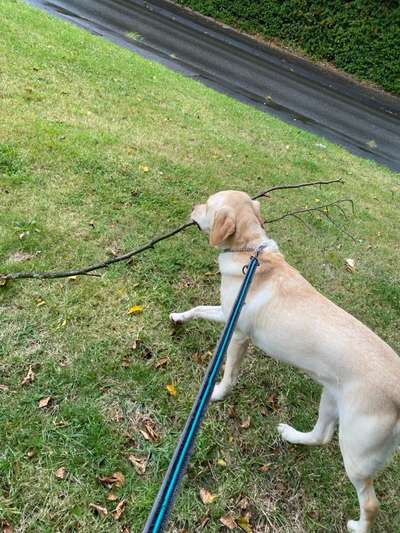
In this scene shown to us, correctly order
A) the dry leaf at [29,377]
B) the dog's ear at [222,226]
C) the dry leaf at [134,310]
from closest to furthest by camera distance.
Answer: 1. the dry leaf at [29,377]
2. the dog's ear at [222,226]
3. the dry leaf at [134,310]

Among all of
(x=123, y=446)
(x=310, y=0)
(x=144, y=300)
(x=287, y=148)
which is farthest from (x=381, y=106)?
(x=123, y=446)

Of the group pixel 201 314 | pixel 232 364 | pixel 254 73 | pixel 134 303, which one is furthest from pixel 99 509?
pixel 254 73

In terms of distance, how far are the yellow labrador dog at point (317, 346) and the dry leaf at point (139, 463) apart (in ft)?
2.83

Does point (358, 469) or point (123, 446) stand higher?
point (358, 469)

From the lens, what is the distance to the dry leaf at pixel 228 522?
3199 millimetres

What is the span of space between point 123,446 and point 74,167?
12.4ft

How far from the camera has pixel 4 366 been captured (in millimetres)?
3607

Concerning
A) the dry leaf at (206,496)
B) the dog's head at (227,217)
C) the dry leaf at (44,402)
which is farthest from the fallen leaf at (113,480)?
the dog's head at (227,217)

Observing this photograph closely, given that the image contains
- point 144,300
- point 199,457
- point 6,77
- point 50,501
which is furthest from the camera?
point 6,77

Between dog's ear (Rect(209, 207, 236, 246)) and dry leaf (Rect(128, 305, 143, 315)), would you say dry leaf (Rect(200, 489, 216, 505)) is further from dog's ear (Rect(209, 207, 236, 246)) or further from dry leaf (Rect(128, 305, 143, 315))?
dog's ear (Rect(209, 207, 236, 246))

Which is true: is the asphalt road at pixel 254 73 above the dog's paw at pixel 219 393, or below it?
below

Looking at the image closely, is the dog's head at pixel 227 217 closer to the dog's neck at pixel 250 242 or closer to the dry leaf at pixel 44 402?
the dog's neck at pixel 250 242

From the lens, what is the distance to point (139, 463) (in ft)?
10.9

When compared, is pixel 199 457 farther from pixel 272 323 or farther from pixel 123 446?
pixel 272 323
